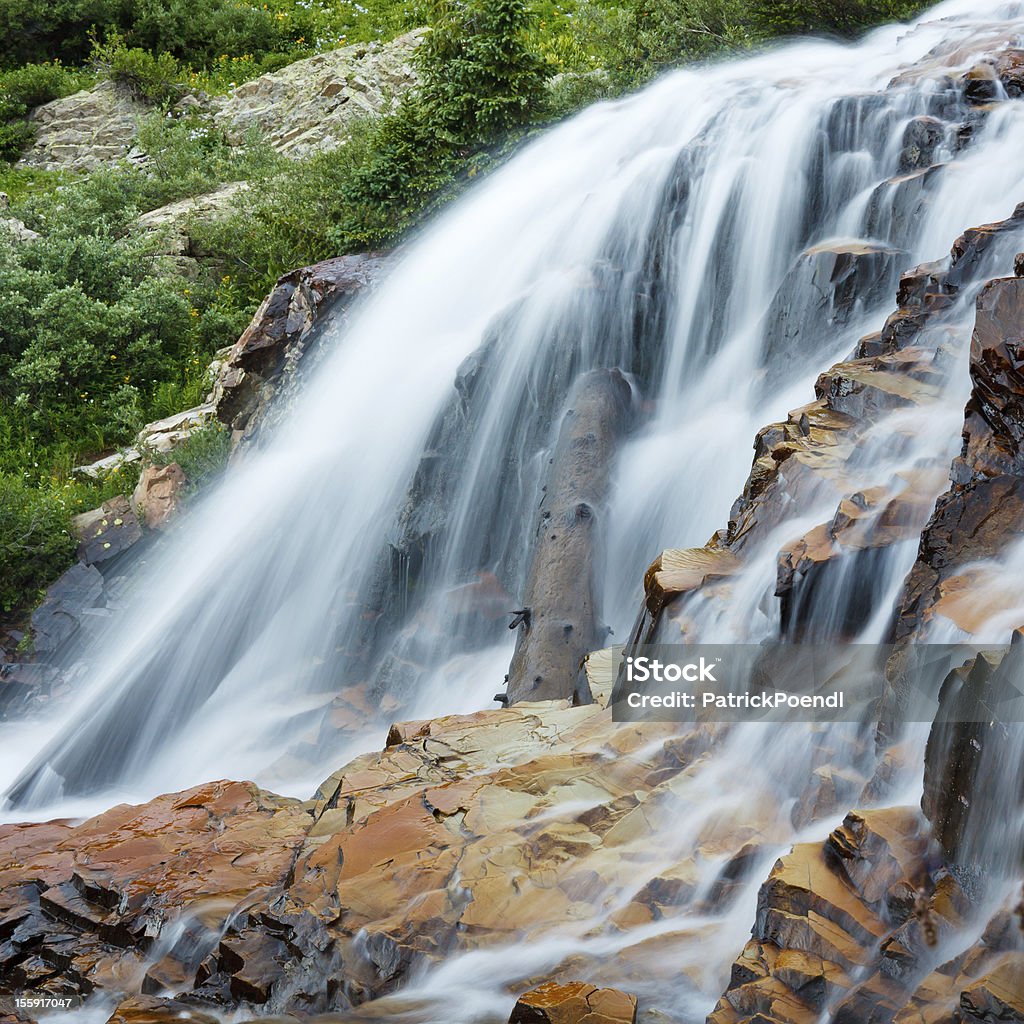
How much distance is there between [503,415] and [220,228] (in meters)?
7.92

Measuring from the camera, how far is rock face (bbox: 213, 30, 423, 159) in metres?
18.0

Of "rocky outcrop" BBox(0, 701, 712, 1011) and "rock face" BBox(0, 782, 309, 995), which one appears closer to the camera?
"rocky outcrop" BBox(0, 701, 712, 1011)

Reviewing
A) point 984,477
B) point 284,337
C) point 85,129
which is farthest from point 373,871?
point 85,129

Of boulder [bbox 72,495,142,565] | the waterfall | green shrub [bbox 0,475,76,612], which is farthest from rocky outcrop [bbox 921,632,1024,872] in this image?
green shrub [bbox 0,475,76,612]

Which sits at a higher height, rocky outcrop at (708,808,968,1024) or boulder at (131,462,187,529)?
rocky outcrop at (708,808,968,1024)

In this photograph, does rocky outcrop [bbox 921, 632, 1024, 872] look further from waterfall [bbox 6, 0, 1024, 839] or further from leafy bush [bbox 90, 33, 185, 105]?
leafy bush [bbox 90, 33, 185, 105]

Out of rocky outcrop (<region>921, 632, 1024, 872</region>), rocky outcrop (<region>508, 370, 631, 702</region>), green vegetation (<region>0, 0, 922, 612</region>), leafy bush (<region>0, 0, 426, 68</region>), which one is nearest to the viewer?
rocky outcrop (<region>921, 632, 1024, 872</region>)

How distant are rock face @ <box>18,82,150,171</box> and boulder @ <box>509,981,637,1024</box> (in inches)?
743

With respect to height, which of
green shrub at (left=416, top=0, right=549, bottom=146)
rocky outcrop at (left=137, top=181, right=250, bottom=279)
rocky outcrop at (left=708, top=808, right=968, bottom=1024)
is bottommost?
rocky outcrop at (left=708, top=808, right=968, bottom=1024)

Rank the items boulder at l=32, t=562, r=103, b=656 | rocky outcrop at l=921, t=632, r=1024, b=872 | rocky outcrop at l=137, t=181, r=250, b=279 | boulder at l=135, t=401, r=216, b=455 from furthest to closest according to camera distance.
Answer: rocky outcrop at l=137, t=181, r=250, b=279 → boulder at l=135, t=401, r=216, b=455 → boulder at l=32, t=562, r=103, b=656 → rocky outcrop at l=921, t=632, r=1024, b=872

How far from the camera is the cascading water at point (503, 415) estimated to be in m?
7.82

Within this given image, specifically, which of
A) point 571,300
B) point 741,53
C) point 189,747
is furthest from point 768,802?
point 741,53

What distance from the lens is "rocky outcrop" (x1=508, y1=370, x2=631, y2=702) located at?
683 cm

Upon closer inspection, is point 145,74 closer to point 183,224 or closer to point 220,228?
point 183,224
